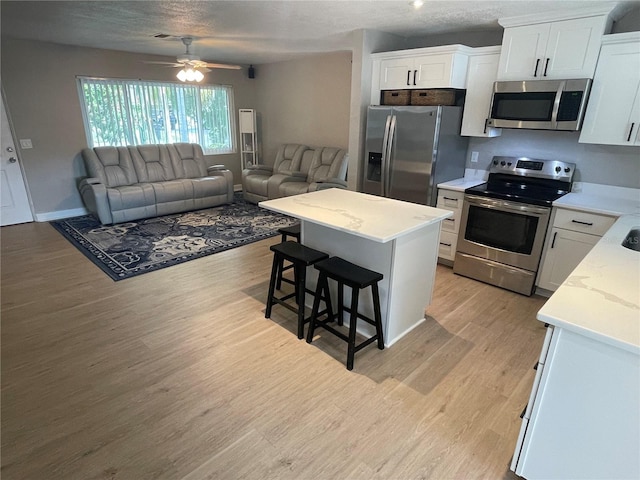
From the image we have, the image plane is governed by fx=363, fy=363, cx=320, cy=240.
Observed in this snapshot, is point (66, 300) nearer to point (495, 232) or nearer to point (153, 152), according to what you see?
point (153, 152)

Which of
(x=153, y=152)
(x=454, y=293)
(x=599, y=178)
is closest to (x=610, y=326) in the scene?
(x=454, y=293)

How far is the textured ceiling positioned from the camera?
118 inches

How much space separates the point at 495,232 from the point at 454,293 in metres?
0.71

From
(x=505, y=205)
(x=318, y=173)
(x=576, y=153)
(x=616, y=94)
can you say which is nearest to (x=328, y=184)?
(x=318, y=173)

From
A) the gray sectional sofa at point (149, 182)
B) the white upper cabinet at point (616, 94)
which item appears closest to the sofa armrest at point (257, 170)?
the gray sectional sofa at point (149, 182)

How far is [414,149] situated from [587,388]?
2802 millimetres

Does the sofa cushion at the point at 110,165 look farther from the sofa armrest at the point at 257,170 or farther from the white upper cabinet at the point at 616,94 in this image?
the white upper cabinet at the point at 616,94

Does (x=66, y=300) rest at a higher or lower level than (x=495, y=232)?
lower

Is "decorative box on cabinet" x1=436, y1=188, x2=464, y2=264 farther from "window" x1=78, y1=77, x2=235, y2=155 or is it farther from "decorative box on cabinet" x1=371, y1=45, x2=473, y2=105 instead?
"window" x1=78, y1=77, x2=235, y2=155

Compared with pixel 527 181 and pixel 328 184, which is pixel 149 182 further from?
pixel 527 181

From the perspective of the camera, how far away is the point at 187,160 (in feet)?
20.6

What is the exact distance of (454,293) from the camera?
11.4 ft

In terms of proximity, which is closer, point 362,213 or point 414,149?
point 362,213

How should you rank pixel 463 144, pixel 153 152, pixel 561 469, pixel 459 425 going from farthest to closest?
pixel 153 152, pixel 463 144, pixel 459 425, pixel 561 469
